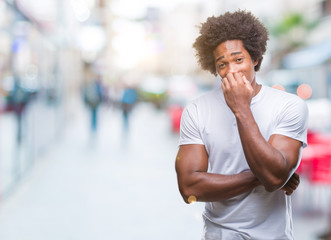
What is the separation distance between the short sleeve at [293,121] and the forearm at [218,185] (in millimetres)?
214

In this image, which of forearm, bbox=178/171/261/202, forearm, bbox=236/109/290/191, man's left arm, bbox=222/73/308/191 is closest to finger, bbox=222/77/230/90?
man's left arm, bbox=222/73/308/191

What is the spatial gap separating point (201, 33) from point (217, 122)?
1.29 feet

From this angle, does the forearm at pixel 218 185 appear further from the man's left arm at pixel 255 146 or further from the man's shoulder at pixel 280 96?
the man's shoulder at pixel 280 96

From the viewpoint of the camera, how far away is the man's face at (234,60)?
1.99 meters

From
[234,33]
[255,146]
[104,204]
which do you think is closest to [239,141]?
[255,146]

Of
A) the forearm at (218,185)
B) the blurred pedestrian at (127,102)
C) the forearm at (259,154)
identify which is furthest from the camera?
the blurred pedestrian at (127,102)

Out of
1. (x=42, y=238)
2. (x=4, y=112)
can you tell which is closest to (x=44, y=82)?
(x=4, y=112)

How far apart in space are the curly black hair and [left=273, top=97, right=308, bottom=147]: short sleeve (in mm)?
254

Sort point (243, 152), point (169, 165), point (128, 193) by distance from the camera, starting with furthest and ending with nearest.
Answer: point (169, 165)
point (128, 193)
point (243, 152)

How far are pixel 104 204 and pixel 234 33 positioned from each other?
537 centimetres

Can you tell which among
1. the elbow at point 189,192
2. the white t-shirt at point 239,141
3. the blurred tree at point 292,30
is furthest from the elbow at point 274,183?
the blurred tree at point 292,30

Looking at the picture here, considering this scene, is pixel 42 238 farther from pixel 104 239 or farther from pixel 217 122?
pixel 217 122

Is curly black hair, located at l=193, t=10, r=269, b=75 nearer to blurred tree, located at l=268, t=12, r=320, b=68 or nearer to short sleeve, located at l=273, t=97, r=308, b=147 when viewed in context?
short sleeve, located at l=273, t=97, r=308, b=147

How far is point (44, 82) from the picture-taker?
512 inches
